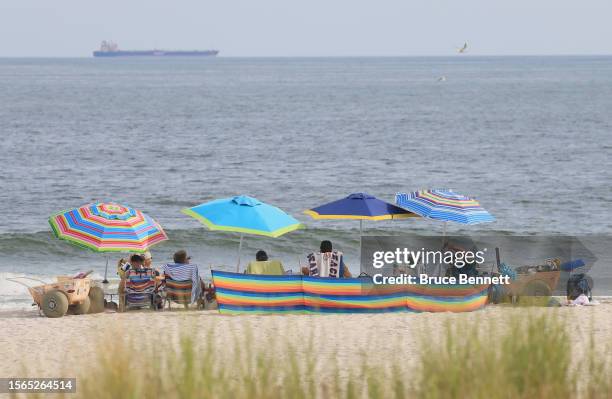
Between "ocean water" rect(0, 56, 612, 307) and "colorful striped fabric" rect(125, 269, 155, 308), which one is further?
"ocean water" rect(0, 56, 612, 307)

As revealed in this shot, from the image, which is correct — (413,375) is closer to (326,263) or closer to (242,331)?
(242,331)

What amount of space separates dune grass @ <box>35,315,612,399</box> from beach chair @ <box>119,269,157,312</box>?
5.67 m

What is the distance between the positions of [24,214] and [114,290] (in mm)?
13783

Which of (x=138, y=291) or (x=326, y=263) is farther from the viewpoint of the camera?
(x=138, y=291)

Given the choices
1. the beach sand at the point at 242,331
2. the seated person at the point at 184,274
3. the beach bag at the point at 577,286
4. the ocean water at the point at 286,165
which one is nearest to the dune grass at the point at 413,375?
the beach sand at the point at 242,331

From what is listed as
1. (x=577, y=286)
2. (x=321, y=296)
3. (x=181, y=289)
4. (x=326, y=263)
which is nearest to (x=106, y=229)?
(x=181, y=289)

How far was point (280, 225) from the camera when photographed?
44.0ft

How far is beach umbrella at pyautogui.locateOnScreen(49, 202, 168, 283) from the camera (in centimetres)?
1290

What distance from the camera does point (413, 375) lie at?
7391mm

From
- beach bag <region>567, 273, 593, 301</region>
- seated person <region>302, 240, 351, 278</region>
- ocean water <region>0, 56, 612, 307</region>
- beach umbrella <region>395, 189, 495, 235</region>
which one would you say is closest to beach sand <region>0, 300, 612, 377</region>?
beach bag <region>567, 273, 593, 301</region>

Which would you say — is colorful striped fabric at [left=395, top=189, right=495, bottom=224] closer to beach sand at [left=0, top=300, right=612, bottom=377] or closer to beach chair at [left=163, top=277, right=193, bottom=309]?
beach sand at [left=0, top=300, right=612, bottom=377]

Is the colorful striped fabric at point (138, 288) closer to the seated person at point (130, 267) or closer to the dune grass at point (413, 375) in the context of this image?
the seated person at point (130, 267)

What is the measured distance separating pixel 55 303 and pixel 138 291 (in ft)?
3.75

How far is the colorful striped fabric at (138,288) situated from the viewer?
42.4 feet
